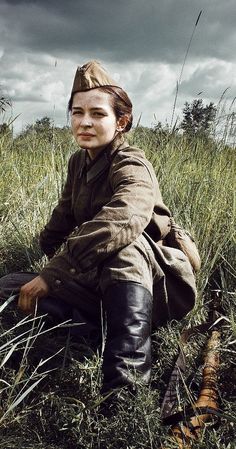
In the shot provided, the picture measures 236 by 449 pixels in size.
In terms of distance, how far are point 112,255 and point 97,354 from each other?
0.38 metres

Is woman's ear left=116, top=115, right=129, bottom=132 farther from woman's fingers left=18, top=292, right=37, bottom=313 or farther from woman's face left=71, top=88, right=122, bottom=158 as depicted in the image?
woman's fingers left=18, top=292, right=37, bottom=313

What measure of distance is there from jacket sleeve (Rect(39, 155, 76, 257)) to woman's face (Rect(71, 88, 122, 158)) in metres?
0.39

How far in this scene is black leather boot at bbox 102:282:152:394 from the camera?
1.60 meters

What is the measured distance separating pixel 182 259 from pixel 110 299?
50 centimetres

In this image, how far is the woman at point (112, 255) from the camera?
174 cm

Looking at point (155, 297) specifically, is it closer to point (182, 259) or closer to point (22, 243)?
point (182, 259)

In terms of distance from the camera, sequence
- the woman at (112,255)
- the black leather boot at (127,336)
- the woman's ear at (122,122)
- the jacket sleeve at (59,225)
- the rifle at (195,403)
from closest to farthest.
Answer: the rifle at (195,403) < the black leather boot at (127,336) < the woman at (112,255) < the woman's ear at (122,122) < the jacket sleeve at (59,225)

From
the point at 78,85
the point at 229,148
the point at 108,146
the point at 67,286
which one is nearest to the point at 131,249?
the point at 67,286

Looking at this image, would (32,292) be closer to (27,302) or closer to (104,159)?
(27,302)

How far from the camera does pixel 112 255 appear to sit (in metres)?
1.86

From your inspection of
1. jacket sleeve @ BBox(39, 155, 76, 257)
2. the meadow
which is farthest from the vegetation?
jacket sleeve @ BBox(39, 155, 76, 257)

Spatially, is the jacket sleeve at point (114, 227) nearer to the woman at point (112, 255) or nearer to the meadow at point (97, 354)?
the woman at point (112, 255)

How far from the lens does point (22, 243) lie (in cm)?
281

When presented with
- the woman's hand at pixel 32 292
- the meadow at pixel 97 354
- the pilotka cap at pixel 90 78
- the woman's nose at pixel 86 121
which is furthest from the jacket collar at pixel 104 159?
the meadow at pixel 97 354
